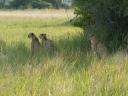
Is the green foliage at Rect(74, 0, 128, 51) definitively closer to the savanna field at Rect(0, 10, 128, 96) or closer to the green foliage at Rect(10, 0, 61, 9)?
the savanna field at Rect(0, 10, 128, 96)

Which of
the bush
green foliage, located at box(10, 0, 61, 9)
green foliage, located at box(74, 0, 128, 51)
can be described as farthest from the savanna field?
the bush

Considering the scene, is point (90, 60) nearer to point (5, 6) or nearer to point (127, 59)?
point (127, 59)

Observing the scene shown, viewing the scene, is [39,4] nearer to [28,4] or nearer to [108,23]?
[28,4]

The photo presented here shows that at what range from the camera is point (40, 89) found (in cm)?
679

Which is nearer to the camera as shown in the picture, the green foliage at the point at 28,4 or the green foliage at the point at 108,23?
the green foliage at the point at 108,23

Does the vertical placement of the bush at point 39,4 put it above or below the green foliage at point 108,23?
below

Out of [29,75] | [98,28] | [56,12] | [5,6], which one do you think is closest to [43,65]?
[29,75]

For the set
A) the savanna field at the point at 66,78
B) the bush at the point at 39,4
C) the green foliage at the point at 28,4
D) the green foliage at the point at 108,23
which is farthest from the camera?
the bush at the point at 39,4

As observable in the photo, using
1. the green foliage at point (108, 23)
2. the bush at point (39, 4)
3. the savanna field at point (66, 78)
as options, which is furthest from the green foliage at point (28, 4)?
the savanna field at point (66, 78)

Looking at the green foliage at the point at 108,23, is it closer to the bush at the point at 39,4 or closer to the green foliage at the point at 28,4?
the green foliage at the point at 28,4

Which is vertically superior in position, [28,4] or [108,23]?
[108,23]

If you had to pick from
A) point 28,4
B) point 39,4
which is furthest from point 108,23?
point 39,4

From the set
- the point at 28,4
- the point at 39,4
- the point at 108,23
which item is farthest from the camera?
the point at 39,4

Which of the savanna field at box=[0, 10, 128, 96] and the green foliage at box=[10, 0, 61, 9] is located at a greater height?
the savanna field at box=[0, 10, 128, 96]
